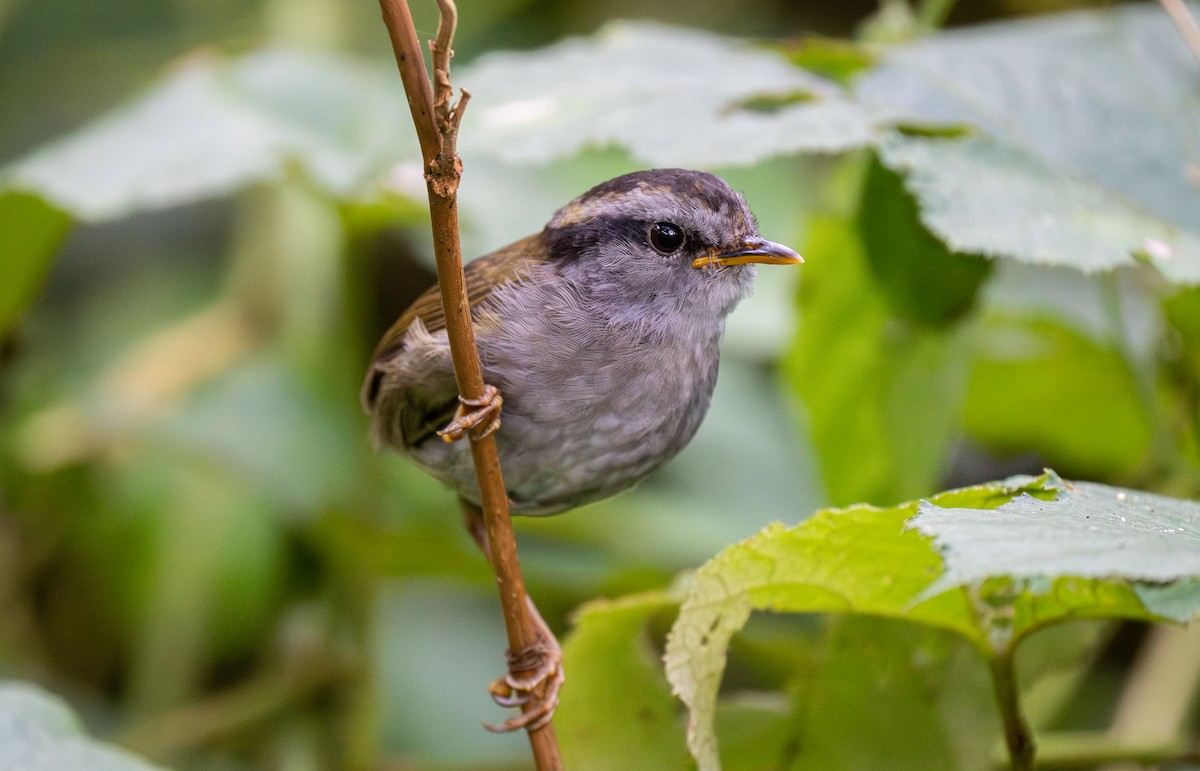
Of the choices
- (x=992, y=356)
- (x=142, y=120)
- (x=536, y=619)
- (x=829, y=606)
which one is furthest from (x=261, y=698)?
(x=992, y=356)

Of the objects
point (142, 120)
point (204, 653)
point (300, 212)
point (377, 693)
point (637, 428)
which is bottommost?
point (204, 653)

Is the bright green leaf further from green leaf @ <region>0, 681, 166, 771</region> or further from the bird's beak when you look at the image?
green leaf @ <region>0, 681, 166, 771</region>

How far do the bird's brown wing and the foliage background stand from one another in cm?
21

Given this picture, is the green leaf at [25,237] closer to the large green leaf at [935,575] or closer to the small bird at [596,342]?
the small bird at [596,342]

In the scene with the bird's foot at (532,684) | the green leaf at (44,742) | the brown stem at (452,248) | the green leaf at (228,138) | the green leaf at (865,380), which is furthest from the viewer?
the green leaf at (228,138)

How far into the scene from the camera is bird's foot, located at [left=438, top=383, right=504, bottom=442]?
6.70ft

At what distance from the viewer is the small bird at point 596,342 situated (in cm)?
250

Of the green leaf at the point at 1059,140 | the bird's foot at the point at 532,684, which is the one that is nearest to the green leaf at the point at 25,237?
the bird's foot at the point at 532,684

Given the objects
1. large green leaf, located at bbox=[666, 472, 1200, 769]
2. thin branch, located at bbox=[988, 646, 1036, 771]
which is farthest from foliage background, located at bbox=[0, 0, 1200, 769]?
large green leaf, located at bbox=[666, 472, 1200, 769]

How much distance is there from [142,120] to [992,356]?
9.14 ft

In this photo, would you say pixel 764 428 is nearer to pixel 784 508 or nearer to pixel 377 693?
pixel 784 508

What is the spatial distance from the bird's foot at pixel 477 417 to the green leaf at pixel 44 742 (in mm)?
836

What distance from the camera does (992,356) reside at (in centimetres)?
425

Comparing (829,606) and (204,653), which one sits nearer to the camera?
(829,606)
